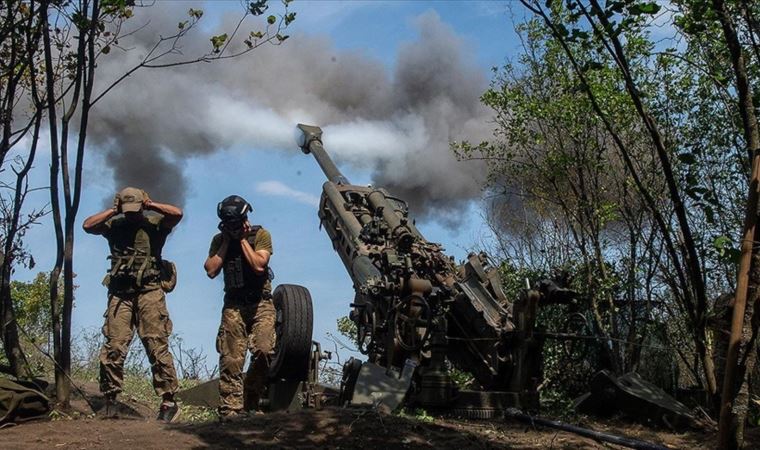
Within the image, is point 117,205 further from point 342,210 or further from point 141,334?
point 342,210

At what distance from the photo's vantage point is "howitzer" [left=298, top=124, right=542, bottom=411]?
752 centimetres

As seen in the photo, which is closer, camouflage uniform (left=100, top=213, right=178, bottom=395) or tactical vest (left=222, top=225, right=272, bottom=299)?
camouflage uniform (left=100, top=213, right=178, bottom=395)

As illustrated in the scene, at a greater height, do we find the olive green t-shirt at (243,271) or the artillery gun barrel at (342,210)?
the artillery gun barrel at (342,210)

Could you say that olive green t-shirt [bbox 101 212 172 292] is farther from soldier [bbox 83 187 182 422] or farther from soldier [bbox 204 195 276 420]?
soldier [bbox 204 195 276 420]

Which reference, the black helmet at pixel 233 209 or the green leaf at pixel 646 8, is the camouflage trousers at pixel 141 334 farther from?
the green leaf at pixel 646 8

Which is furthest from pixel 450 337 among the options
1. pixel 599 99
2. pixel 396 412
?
pixel 599 99

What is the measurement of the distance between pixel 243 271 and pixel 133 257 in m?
0.85

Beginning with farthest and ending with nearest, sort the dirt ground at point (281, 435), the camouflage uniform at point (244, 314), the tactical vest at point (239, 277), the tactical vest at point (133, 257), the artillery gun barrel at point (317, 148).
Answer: the artillery gun barrel at point (317, 148) → the tactical vest at point (239, 277) → the camouflage uniform at point (244, 314) → the tactical vest at point (133, 257) → the dirt ground at point (281, 435)

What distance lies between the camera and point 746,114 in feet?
13.7

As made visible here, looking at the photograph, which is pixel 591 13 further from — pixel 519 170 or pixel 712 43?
pixel 519 170

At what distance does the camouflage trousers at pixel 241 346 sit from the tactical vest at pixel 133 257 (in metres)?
0.64

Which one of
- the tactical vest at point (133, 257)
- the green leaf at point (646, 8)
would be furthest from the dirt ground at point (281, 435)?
the green leaf at point (646, 8)

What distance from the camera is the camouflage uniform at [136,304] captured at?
671 centimetres

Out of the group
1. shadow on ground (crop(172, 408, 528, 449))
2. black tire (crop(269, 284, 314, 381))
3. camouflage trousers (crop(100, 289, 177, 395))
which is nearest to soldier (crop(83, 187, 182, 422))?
camouflage trousers (crop(100, 289, 177, 395))
